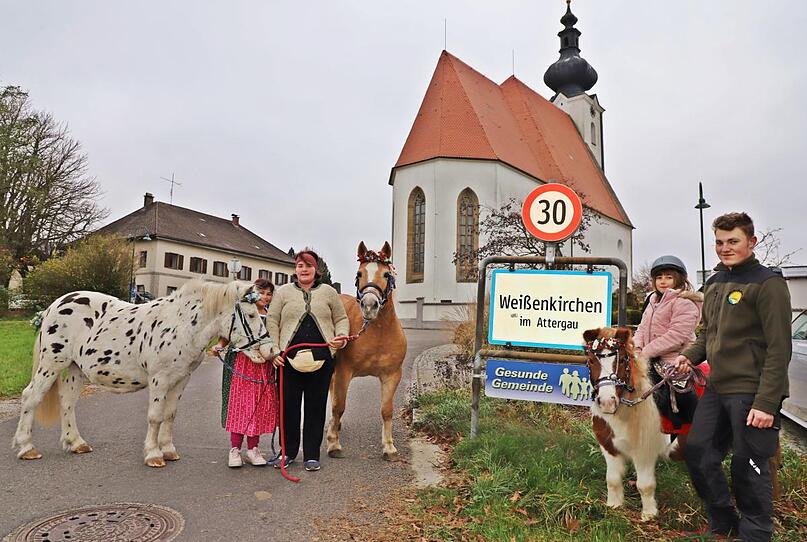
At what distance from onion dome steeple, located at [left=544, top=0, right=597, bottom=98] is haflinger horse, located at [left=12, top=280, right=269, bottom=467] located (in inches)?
1822

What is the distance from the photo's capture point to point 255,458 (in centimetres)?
499

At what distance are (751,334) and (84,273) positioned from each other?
29079 mm

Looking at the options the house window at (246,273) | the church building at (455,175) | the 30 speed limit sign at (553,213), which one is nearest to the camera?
the 30 speed limit sign at (553,213)

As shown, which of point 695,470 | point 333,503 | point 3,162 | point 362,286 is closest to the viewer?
point 695,470

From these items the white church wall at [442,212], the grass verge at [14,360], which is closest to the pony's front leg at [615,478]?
the grass verge at [14,360]

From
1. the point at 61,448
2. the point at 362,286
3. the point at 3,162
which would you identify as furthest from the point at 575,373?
the point at 3,162

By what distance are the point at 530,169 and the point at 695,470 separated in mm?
32467

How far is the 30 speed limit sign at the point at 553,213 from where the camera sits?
5543 millimetres

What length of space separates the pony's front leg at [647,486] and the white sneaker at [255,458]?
3.29 m

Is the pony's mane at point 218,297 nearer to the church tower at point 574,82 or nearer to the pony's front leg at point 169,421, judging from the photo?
the pony's front leg at point 169,421

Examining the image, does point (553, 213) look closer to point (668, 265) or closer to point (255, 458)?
point (668, 265)

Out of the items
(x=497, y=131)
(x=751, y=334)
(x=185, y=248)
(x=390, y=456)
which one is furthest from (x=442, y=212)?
(x=751, y=334)

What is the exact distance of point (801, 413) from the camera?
6.56 meters

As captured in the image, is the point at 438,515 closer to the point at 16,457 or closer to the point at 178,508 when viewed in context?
the point at 178,508
